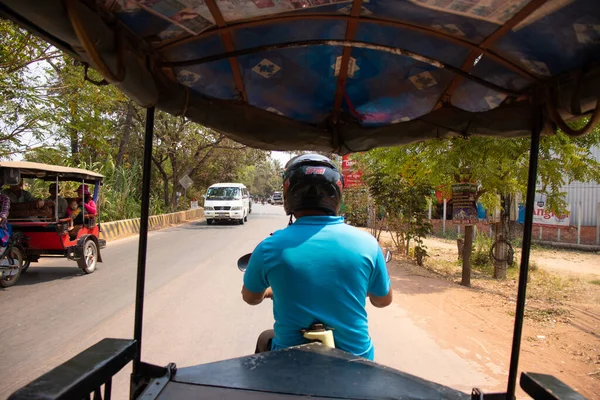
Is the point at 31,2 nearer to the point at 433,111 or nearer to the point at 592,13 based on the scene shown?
the point at 592,13

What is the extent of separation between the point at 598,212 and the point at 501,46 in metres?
18.6

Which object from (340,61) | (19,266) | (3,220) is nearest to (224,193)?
(19,266)

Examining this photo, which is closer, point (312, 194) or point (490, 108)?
point (312, 194)

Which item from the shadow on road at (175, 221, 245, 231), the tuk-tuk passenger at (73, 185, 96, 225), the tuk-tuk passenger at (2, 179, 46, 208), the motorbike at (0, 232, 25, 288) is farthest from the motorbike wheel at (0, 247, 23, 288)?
the shadow on road at (175, 221, 245, 231)

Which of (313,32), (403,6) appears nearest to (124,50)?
(313,32)

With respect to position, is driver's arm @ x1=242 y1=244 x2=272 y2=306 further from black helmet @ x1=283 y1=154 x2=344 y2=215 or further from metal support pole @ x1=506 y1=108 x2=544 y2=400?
metal support pole @ x1=506 y1=108 x2=544 y2=400

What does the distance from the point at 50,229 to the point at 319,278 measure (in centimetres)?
757

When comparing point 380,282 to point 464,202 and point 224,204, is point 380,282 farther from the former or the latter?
point 224,204

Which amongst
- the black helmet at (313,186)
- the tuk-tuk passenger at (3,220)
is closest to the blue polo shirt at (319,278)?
the black helmet at (313,186)

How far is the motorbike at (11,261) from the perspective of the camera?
21.2 feet

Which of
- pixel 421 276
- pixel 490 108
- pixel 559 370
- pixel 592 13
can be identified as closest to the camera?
pixel 592 13

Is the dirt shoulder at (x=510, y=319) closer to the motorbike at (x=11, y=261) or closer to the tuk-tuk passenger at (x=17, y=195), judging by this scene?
the motorbike at (x=11, y=261)

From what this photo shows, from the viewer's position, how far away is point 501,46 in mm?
1984

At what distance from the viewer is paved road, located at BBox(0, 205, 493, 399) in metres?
3.84
